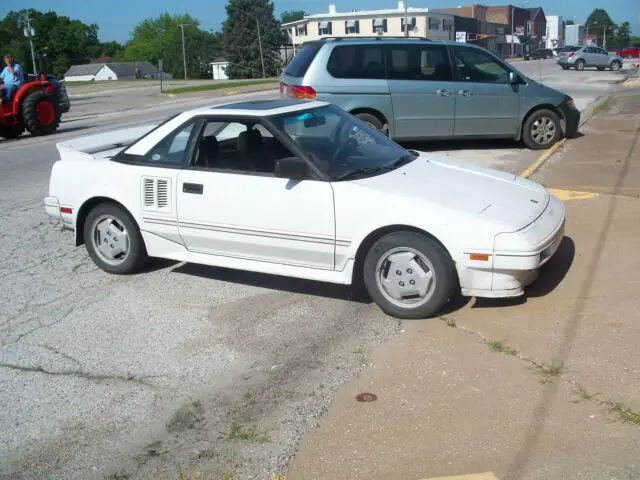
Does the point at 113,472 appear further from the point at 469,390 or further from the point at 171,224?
the point at 171,224

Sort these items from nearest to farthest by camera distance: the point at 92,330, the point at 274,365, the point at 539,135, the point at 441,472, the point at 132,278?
the point at 441,472, the point at 274,365, the point at 92,330, the point at 132,278, the point at 539,135

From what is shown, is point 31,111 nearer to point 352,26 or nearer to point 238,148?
point 238,148

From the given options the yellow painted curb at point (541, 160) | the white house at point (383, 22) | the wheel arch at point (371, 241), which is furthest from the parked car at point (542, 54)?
the wheel arch at point (371, 241)

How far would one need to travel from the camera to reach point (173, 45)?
142375 millimetres

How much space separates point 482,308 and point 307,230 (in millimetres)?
1348

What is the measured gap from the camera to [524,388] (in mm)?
4164

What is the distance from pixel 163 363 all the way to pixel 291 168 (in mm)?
1604

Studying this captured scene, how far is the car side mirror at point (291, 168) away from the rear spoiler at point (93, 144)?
1.74m

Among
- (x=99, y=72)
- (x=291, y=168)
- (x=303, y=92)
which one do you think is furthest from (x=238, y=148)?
(x=99, y=72)

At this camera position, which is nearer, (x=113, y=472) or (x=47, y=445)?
(x=113, y=472)

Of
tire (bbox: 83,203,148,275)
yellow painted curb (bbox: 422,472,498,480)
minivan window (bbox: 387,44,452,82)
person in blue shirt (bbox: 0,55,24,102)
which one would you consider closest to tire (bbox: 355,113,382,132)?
minivan window (bbox: 387,44,452,82)

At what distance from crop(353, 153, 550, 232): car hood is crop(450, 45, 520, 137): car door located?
233 inches

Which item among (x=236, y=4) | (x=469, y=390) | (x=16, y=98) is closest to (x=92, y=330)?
(x=469, y=390)

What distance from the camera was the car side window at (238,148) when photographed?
5707 millimetres
